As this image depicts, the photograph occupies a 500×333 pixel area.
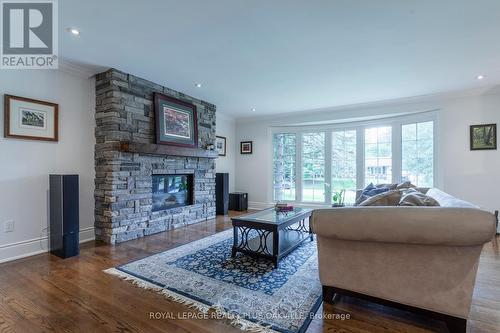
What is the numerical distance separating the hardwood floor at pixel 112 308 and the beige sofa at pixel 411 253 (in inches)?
6.2

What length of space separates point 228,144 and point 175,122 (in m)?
2.31

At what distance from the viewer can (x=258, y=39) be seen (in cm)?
262

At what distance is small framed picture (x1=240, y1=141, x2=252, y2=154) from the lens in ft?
21.3

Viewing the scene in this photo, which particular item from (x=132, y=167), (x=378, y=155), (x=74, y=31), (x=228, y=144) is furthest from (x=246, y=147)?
(x=74, y=31)

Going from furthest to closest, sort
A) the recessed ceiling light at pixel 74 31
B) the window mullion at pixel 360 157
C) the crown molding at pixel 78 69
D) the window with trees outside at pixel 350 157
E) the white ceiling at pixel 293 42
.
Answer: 1. the window mullion at pixel 360 157
2. the window with trees outside at pixel 350 157
3. the crown molding at pixel 78 69
4. the recessed ceiling light at pixel 74 31
5. the white ceiling at pixel 293 42

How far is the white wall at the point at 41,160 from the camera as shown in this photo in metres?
2.80

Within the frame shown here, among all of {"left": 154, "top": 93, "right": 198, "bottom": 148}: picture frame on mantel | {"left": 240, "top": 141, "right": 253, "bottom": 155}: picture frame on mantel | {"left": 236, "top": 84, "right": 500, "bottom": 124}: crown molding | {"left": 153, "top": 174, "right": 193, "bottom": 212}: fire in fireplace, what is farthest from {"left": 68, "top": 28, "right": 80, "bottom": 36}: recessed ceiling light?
{"left": 240, "top": 141, "right": 253, "bottom": 155}: picture frame on mantel

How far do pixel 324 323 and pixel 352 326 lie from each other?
18 centimetres

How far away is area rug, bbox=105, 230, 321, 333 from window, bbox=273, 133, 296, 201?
3117mm

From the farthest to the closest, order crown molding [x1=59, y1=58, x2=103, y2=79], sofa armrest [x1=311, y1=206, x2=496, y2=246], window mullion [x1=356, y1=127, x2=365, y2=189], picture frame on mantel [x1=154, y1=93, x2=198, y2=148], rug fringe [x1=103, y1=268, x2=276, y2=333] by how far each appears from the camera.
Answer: window mullion [x1=356, y1=127, x2=365, y2=189] → picture frame on mantel [x1=154, y1=93, x2=198, y2=148] → crown molding [x1=59, y1=58, x2=103, y2=79] → rug fringe [x1=103, y1=268, x2=276, y2=333] → sofa armrest [x1=311, y1=206, x2=496, y2=246]

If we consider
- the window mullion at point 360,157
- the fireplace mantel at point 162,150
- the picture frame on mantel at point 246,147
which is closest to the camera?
the fireplace mantel at point 162,150

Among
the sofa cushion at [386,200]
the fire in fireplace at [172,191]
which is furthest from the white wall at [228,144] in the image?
the sofa cushion at [386,200]

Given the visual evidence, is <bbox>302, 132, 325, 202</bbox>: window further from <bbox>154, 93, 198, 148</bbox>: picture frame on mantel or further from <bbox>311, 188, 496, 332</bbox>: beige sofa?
<bbox>311, 188, 496, 332</bbox>: beige sofa

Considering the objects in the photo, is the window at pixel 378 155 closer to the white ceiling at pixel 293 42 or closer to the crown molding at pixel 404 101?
the crown molding at pixel 404 101
